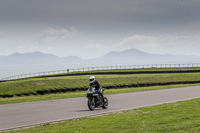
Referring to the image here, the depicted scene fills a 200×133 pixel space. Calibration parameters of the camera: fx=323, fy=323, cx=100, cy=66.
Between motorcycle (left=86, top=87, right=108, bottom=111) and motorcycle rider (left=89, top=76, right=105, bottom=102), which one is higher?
motorcycle rider (left=89, top=76, right=105, bottom=102)

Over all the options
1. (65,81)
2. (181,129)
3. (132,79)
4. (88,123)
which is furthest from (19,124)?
(132,79)

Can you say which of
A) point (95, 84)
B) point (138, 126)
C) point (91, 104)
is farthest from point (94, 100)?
point (138, 126)

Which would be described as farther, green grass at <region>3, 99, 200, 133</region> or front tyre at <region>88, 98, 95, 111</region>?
front tyre at <region>88, 98, 95, 111</region>

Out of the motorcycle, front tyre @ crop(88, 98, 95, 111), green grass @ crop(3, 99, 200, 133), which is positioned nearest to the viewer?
green grass @ crop(3, 99, 200, 133)

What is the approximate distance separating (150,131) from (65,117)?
5544 millimetres

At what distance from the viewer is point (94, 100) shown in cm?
1711

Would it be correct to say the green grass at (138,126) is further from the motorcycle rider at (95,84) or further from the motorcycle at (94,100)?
the motorcycle rider at (95,84)

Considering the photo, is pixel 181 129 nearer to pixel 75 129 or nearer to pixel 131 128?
pixel 131 128

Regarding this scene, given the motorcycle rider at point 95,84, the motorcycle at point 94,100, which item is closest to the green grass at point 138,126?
the motorcycle at point 94,100

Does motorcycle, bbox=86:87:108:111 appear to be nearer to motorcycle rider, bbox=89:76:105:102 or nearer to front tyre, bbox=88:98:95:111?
front tyre, bbox=88:98:95:111

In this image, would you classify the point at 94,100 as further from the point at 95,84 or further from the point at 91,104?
the point at 95,84

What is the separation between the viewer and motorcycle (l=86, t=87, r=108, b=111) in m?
16.6

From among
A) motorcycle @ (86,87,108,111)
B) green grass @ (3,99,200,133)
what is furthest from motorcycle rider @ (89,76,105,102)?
green grass @ (3,99,200,133)

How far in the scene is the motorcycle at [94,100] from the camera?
16625 millimetres
